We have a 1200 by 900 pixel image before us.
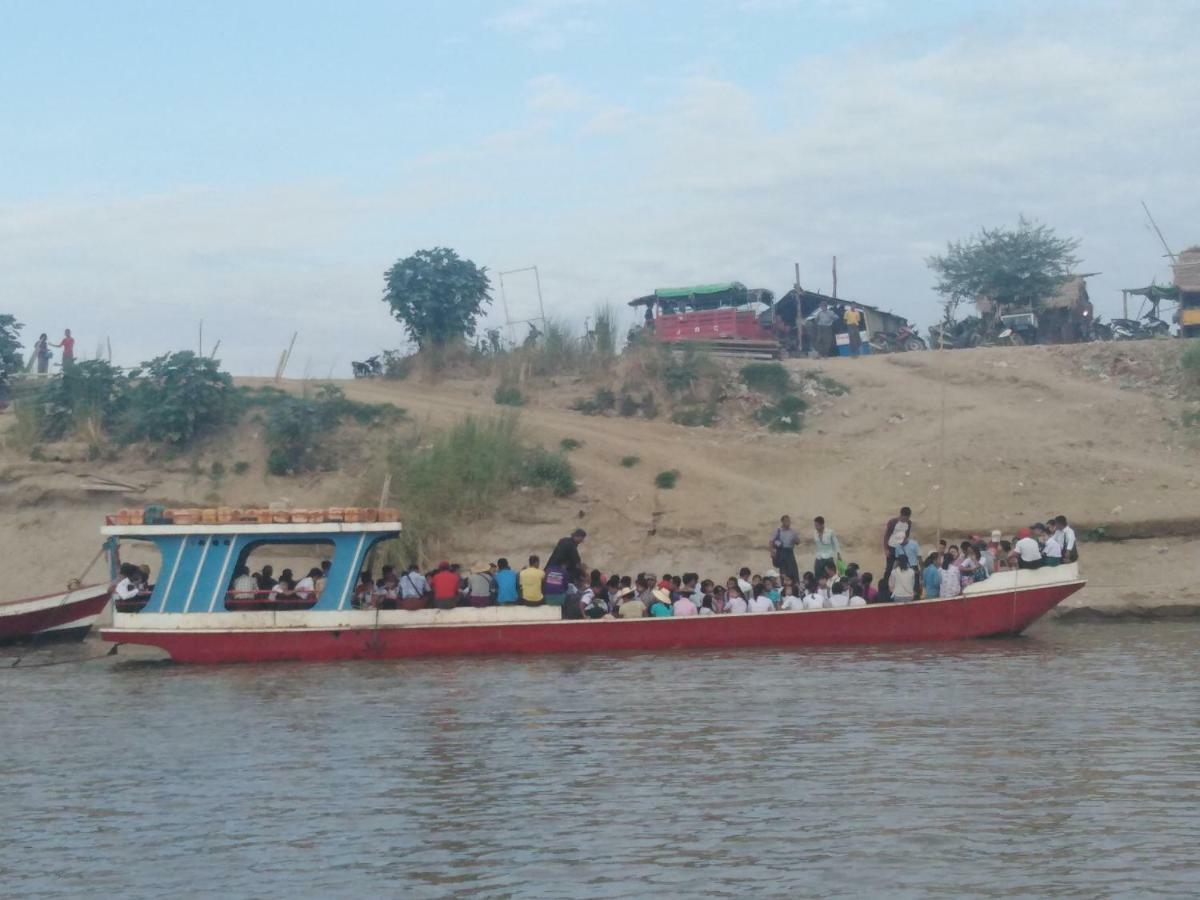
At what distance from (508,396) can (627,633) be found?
46.2ft

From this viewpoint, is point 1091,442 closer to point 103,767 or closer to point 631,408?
point 631,408

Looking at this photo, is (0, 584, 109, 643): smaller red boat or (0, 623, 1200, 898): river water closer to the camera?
(0, 623, 1200, 898): river water

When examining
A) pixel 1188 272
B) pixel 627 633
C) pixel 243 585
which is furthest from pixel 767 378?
pixel 243 585

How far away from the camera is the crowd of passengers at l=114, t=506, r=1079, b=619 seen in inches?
771

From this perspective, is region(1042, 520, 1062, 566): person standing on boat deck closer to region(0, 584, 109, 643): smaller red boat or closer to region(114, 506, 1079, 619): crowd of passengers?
region(114, 506, 1079, 619): crowd of passengers

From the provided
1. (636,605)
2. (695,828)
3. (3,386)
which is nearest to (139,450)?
(3,386)

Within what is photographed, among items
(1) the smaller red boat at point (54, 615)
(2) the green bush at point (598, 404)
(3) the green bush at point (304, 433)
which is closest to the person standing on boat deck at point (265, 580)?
(1) the smaller red boat at point (54, 615)

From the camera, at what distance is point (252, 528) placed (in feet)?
64.7

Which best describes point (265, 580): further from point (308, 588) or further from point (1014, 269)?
point (1014, 269)

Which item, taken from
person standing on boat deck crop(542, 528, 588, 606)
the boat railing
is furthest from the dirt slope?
the boat railing

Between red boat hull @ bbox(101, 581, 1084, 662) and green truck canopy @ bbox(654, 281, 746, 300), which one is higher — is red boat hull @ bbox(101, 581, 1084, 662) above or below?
below

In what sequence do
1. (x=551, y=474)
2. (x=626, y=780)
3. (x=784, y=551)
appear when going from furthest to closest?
(x=551, y=474)
(x=784, y=551)
(x=626, y=780)

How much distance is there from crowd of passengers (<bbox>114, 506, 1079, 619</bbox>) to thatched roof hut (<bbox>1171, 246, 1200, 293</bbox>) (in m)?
19.2

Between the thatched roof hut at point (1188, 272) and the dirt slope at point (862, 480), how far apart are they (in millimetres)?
5347
